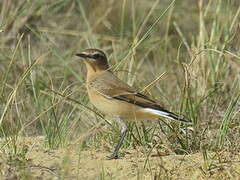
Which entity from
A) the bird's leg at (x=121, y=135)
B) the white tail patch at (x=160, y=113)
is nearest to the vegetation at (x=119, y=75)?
the bird's leg at (x=121, y=135)

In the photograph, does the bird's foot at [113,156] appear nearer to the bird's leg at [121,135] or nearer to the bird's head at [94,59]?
the bird's leg at [121,135]

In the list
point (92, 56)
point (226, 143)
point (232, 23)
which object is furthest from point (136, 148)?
point (232, 23)

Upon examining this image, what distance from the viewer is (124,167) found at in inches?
218

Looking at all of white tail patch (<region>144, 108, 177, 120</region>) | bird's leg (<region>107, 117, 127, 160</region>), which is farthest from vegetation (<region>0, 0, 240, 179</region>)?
white tail patch (<region>144, 108, 177, 120</region>)

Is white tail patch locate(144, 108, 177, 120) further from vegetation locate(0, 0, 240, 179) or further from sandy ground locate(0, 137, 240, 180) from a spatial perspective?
sandy ground locate(0, 137, 240, 180)

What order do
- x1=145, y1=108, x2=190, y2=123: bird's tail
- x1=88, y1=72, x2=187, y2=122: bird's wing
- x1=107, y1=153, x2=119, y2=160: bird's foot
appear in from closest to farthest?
x1=107, y1=153, x2=119, y2=160: bird's foot, x1=145, y1=108, x2=190, y2=123: bird's tail, x1=88, y1=72, x2=187, y2=122: bird's wing

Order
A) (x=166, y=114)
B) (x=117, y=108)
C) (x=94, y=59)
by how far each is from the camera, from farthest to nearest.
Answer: (x=94, y=59) → (x=117, y=108) → (x=166, y=114)

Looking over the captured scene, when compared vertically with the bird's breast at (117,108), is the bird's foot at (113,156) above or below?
below

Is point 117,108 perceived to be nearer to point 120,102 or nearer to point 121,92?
point 120,102

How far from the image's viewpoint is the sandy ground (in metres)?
5.19

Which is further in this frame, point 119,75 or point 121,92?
point 119,75

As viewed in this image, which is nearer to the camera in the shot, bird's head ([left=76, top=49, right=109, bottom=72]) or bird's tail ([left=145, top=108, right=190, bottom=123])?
bird's tail ([left=145, top=108, right=190, bottom=123])

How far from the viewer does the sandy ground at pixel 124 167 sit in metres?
5.19

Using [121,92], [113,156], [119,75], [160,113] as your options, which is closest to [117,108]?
[121,92]
